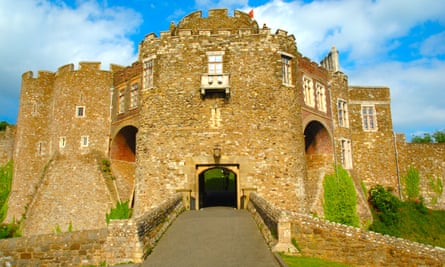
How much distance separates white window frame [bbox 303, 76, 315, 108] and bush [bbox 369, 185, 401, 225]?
322 inches

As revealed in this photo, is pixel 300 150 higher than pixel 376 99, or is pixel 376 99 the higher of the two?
pixel 376 99

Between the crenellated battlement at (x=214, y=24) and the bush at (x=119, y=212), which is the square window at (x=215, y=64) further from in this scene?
the bush at (x=119, y=212)

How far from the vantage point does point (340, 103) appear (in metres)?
26.5

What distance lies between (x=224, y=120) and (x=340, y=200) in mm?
9650

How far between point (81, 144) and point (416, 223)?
2310 cm

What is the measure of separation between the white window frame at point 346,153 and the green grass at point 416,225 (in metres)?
3.70

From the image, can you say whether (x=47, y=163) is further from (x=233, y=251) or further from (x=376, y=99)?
(x=376, y=99)

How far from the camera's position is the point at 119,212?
21.9 meters

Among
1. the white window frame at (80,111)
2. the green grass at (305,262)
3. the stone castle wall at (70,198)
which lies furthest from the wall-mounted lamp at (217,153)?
the white window frame at (80,111)

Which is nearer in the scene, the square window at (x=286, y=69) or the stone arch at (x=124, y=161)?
the square window at (x=286, y=69)

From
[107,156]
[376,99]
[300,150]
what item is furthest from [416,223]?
[107,156]

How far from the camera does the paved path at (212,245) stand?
9.28 metres

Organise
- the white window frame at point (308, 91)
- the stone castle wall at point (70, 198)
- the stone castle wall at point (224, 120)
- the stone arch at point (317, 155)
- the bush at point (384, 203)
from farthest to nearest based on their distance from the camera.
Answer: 1. the bush at point (384, 203)
2. the stone arch at point (317, 155)
3. the white window frame at point (308, 91)
4. the stone castle wall at point (70, 198)
5. the stone castle wall at point (224, 120)

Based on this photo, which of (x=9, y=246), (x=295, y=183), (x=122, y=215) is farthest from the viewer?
(x=122, y=215)
